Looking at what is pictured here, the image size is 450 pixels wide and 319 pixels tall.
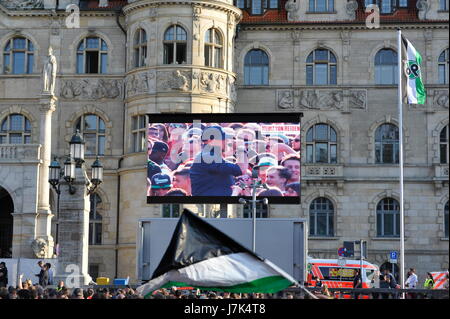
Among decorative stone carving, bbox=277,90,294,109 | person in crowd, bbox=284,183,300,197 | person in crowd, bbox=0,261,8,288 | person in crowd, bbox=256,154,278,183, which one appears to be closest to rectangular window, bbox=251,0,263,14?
decorative stone carving, bbox=277,90,294,109

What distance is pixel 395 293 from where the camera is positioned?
2125 cm

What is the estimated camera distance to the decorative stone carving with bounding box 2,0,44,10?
49219mm

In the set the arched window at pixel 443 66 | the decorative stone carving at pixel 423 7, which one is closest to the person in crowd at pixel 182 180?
the arched window at pixel 443 66

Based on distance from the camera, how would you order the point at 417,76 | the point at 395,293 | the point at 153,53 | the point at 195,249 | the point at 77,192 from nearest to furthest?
the point at 195,249 < the point at 395,293 < the point at 77,192 < the point at 417,76 < the point at 153,53

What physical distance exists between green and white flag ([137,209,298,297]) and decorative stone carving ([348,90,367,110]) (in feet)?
121

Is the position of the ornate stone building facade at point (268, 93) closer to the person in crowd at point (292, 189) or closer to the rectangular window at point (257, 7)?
Result: the rectangular window at point (257, 7)

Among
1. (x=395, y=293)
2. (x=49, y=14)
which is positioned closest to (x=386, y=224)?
(x=49, y=14)

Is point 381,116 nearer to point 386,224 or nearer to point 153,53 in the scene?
point 386,224

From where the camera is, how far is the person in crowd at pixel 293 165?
39.7m

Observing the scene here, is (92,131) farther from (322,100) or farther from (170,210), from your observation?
(322,100)

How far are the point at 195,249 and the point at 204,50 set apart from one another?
3495cm

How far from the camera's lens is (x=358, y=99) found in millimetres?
49000

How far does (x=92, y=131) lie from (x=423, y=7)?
17.8 meters

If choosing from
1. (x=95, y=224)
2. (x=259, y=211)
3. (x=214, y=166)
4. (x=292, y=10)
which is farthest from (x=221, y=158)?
(x=292, y=10)
